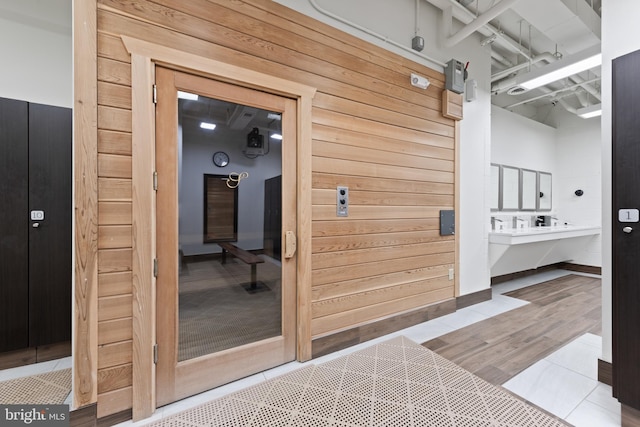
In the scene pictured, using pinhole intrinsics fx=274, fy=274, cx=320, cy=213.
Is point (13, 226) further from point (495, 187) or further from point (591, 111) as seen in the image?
point (591, 111)

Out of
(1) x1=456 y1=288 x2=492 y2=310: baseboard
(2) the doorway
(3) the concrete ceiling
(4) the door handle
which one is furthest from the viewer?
(1) x1=456 y1=288 x2=492 y2=310: baseboard

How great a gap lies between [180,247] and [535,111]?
7613 mm

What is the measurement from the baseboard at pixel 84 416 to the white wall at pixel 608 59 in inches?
135

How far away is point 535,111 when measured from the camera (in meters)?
6.15

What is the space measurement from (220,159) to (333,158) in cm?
97

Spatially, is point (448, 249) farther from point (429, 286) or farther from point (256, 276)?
point (256, 276)

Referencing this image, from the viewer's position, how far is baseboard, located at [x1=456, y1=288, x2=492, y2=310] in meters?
3.47

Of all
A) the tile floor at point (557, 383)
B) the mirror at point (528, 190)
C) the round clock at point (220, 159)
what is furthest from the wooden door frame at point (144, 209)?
the mirror at point (528, 190)

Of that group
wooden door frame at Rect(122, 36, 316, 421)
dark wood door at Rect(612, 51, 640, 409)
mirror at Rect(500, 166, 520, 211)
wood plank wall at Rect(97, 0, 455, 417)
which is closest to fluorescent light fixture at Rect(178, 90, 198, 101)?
wooden door frame at Rect(122, 36, 316, 421)

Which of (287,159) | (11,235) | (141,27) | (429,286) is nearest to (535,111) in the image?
(429,286)

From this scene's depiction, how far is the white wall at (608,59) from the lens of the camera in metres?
1.86

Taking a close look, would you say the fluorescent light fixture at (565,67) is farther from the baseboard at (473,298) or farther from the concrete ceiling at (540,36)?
the baseboard at (473,298)

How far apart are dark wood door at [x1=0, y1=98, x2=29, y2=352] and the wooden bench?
151 cm

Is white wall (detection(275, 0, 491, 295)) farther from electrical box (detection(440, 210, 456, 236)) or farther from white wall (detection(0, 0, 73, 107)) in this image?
white wall (detection(0, 0, 73, 107))
